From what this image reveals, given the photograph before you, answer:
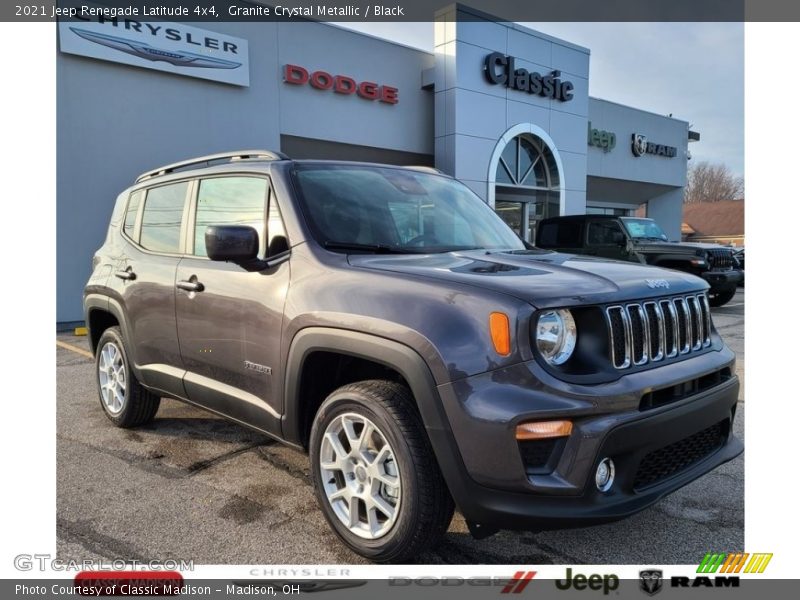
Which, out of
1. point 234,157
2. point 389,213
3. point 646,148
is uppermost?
point 646,148

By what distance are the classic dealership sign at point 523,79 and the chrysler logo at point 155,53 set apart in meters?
6.75

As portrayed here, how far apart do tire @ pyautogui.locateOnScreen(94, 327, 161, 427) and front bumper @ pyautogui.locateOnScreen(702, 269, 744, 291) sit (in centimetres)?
→ 1043

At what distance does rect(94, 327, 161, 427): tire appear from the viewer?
4.69 meters

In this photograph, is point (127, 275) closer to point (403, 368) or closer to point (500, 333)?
point (403, 368)

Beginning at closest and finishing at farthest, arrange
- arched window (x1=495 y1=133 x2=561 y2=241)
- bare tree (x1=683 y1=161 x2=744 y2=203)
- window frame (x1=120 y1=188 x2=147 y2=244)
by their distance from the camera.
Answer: window frame (x1=120 y1=188 x2=147 y2=244), arched window (x1=495 y1=133 x2=561 y2=241), bare tree (x1=683 y1=161 x2=744 y2=203)

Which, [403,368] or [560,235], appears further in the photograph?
[560,235]

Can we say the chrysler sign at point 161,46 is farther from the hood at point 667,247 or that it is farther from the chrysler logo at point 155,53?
the hood at point 667,247

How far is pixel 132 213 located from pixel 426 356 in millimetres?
3466

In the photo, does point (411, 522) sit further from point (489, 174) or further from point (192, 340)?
point (489, 174)

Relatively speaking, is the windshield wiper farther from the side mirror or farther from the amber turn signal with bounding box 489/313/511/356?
the amber turn signal with bounding box 489/313/511/356

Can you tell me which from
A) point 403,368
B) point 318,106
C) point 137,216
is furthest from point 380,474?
point 318,106

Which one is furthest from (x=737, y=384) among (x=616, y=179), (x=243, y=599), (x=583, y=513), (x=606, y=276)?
(x=616, y=179)

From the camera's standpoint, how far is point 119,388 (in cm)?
490

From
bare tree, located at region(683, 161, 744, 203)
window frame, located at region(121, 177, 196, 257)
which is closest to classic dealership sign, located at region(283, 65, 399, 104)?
window frame, located at region(121, 177, 196, 257)
